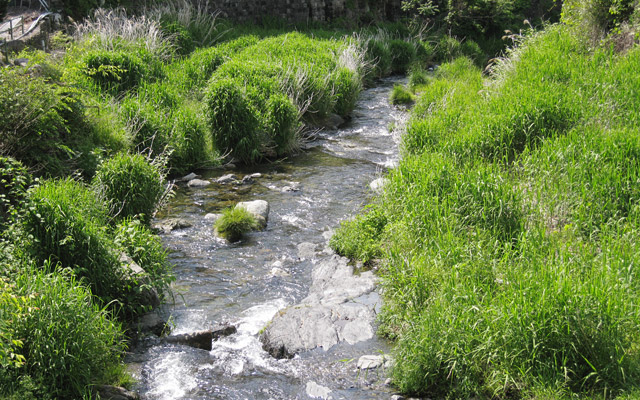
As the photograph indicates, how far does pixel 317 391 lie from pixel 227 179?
20.6ft

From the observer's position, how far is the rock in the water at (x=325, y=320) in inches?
212

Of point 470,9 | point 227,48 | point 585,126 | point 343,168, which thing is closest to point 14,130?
point 343,168

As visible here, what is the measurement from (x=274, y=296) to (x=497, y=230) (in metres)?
2.62

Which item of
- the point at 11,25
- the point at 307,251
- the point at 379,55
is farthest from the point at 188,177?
the point at 379,55

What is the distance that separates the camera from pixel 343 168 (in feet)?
36.5

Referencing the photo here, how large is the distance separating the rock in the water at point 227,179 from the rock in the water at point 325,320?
435cm

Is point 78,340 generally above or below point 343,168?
above

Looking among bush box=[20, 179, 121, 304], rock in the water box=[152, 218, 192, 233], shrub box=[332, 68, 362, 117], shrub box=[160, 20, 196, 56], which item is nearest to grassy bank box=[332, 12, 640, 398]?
rock in the water box=[152, 218, 192, 233]

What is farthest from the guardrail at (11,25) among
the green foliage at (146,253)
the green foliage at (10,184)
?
the green foliage at (146,253)

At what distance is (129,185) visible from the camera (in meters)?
7.78

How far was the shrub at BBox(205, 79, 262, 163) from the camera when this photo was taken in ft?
35.8

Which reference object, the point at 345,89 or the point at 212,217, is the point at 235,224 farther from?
the point at 345,89

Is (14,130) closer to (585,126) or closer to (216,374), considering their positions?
(216,374)

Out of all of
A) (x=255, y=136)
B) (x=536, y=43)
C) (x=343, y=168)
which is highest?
(x=536, y=43)
